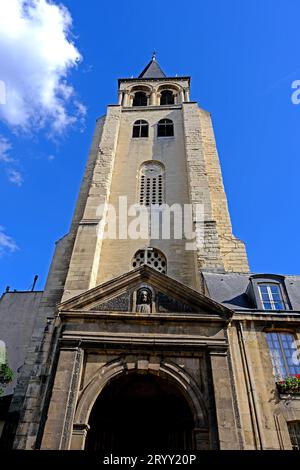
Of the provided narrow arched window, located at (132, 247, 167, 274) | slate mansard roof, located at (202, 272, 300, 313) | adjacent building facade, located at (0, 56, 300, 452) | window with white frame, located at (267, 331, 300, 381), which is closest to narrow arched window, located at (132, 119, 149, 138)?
adjacent building facade, located at (0, 56, 300, 452)

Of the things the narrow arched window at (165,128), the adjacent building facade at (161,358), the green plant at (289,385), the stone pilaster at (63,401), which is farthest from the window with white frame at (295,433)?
the narrow arched window at (165,128)

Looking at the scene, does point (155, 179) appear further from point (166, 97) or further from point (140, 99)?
point (166, 97)

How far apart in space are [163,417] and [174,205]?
940 centimetres

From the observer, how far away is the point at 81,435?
693 centimetres

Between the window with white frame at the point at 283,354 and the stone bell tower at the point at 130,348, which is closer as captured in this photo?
the stone bell tower at the point at 130,348

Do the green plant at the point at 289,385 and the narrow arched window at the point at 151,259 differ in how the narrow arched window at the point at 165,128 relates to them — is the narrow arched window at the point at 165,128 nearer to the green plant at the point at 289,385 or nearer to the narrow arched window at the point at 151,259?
the narrow arched window at the point at 151,259

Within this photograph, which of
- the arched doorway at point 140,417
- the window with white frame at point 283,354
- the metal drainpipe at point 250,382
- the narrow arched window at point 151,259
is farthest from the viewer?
the narrow arched window at point 151,259

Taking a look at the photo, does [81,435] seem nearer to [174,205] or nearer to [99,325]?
[99,325]

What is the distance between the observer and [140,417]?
30.8ft

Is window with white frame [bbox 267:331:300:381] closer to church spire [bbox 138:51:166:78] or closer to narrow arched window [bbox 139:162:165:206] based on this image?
narrow arched window [bbox 139:162:165:206]

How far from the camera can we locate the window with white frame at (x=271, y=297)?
30.6 feet

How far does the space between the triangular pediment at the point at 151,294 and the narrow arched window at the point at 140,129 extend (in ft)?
42.2

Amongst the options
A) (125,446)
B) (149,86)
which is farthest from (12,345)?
(149,86)

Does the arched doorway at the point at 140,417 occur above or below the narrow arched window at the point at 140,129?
below
